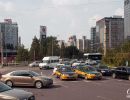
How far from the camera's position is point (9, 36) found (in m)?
143

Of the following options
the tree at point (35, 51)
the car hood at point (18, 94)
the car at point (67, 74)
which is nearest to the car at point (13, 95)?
the car hood at point (18, 94)

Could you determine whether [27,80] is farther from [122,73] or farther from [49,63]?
[49,63]

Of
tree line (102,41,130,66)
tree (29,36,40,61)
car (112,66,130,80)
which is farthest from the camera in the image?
tree (29,36,40,61)

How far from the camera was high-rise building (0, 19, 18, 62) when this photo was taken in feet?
434

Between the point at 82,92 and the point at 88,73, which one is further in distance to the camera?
the point at 88,73

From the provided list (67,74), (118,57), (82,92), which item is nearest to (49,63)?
(118,57)

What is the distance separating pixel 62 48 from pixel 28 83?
107700mm

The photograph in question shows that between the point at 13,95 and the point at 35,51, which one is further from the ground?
the point at 35,51

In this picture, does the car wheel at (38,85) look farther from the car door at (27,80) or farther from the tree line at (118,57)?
the tree line at (118,57)

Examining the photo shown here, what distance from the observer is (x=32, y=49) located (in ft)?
396

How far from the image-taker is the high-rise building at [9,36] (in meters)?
132

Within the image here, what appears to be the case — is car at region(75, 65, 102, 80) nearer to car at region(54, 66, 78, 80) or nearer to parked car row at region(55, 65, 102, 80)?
parked car row at region(55, 65, 102, 80)

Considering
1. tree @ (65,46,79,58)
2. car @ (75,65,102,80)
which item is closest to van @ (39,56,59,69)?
car @ (75,65,102,80)

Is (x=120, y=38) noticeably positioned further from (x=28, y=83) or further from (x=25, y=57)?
(x=28, y=83)
